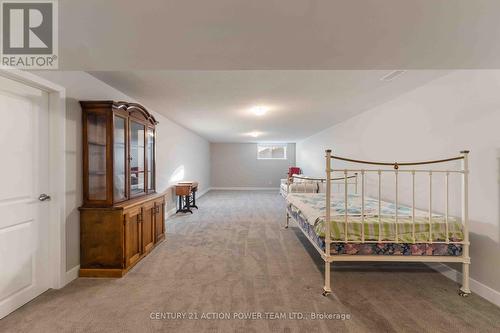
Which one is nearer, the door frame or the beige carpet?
the beige carpet

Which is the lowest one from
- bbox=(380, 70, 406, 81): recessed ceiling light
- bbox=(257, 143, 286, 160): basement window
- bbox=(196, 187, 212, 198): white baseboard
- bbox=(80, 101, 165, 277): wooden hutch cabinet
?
bbox=(196, 187, 212, 198): white baseboard

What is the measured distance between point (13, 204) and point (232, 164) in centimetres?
→ 856

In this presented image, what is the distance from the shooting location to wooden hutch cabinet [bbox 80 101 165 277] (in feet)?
7.81

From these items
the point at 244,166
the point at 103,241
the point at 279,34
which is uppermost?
the point at 279,34

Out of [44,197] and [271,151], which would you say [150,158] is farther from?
[271,151]

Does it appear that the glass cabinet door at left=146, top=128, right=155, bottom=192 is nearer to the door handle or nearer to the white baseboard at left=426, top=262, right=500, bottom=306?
the door handle

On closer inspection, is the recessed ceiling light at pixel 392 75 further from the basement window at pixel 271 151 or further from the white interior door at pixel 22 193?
the basement window at pixel 271 151

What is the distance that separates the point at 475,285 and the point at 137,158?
4.10 metres

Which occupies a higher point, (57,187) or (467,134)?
(467,134)

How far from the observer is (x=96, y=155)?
8.25ft

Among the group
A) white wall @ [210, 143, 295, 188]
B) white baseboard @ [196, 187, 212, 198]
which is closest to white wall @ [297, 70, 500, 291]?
white baseboard @ [196, 187, 212, 198]

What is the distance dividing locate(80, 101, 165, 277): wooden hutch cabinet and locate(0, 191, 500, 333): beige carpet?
196 mm

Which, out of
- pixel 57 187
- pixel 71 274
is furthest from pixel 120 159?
pixel 71 274

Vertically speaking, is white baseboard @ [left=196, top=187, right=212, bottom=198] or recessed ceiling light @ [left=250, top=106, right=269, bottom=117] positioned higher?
recessed ceiling light @ [left=250, top=106, right=269, bottom=117]
